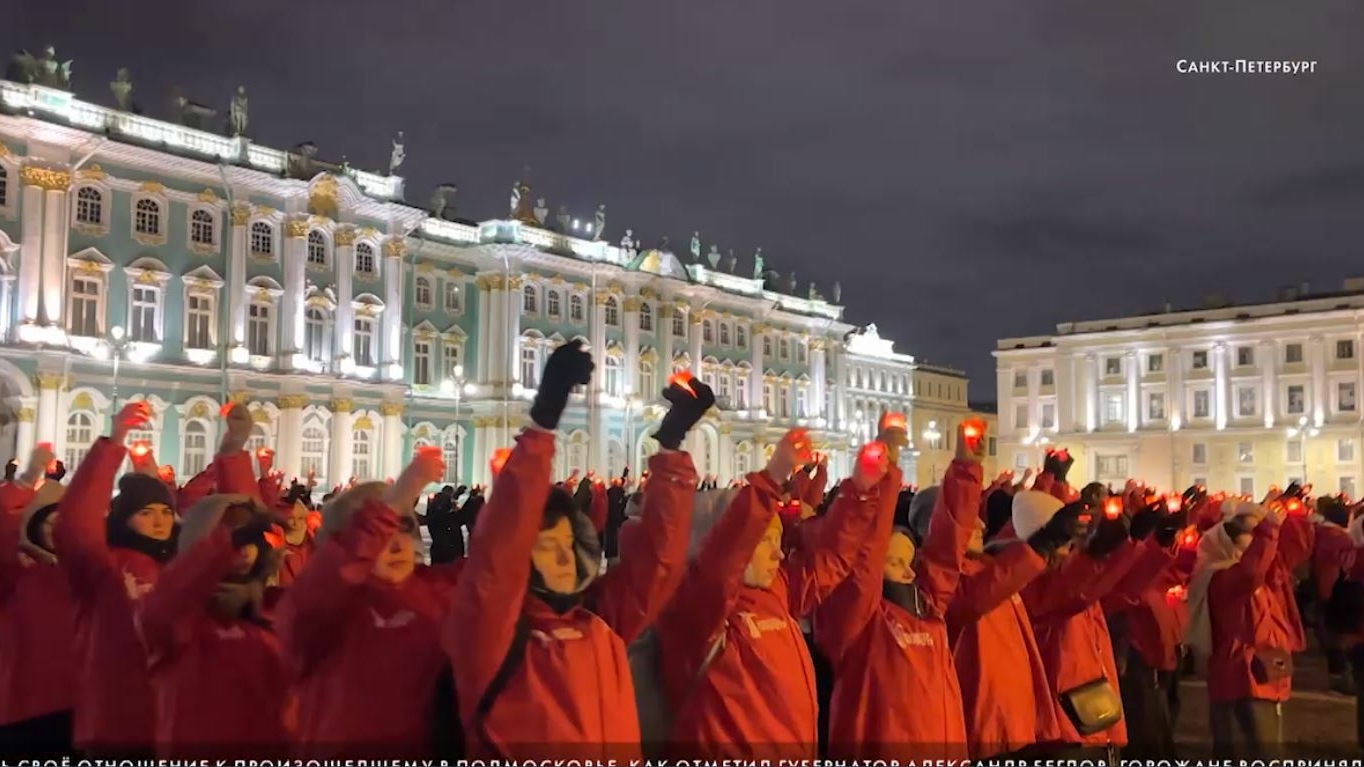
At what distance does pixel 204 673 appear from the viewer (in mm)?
4582

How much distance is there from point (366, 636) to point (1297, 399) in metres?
69.1

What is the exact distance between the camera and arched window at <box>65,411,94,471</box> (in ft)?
108

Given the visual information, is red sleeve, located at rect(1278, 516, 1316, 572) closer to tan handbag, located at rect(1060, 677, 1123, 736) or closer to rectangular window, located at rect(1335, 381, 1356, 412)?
tan handbag, located at rect(1060, 677, 1123, 736)

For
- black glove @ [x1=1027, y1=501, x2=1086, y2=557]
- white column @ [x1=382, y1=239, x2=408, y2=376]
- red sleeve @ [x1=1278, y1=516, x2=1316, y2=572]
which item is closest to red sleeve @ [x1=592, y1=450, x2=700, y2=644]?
black glove @ [x1=1027, y1=501, x2=1086, y2=557]

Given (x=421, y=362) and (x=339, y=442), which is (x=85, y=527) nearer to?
(x=339, y=442)

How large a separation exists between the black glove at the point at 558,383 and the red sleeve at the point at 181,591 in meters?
1.46

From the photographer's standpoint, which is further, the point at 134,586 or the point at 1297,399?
the point at 1297,399

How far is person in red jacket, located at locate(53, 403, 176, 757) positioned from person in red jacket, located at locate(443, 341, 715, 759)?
1.71 meters

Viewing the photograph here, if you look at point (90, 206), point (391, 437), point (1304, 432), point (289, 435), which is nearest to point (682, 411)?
point (90, 206)

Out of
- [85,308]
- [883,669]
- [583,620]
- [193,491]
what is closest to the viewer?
[583,620]

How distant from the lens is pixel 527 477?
148 inches

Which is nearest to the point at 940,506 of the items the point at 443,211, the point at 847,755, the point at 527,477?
the point at 847,755

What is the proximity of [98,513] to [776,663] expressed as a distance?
2760mm

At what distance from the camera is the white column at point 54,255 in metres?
32.3
